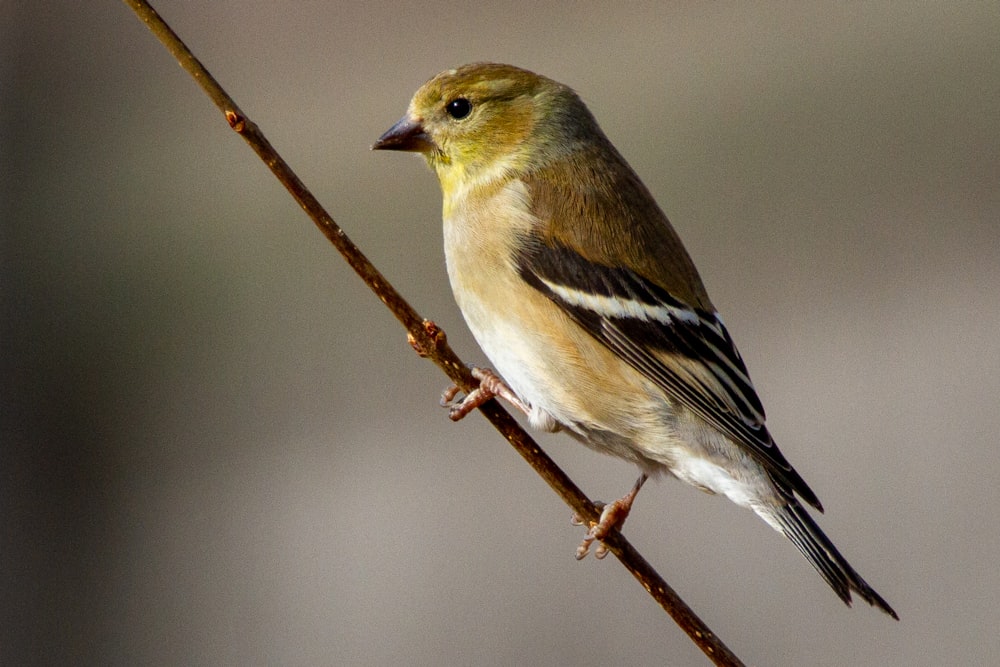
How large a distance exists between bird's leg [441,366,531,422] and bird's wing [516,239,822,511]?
0.73 ft

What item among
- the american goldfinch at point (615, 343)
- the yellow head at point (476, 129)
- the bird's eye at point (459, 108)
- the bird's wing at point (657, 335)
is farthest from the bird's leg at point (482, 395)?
the bird's eye at point (459, 108)

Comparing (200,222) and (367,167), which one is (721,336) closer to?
(367,167)

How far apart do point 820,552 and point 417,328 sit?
1.04 metres

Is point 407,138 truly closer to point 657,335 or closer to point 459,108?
point 459,108

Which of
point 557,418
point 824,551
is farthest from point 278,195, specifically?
point 824,551

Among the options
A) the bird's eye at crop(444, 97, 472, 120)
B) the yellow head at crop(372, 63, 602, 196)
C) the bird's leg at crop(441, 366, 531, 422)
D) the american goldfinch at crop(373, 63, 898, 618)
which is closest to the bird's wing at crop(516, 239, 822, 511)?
the american goldfinch at crop(373, 63, 898, 618)

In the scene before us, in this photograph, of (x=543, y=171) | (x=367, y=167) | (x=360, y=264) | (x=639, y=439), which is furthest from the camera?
(x=367, y=167)

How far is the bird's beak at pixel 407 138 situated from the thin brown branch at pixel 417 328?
82 cm

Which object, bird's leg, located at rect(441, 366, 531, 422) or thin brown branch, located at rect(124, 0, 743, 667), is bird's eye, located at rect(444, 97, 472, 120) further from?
thin brown branch, located at rect(124, 0, 743, 667)

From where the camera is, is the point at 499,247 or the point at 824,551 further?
the point at 499,247

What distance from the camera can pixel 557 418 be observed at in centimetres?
238

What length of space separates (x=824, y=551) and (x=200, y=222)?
356 cm

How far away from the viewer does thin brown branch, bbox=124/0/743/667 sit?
60.0 inches

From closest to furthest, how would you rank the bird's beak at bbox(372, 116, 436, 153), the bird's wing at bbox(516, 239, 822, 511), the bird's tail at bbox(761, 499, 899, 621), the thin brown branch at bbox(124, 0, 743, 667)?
1. the thin brown branch at bbox(124, 0, 743, 667)
2. the bird's tail at bbox(761, 499, 899, 621)
3. the bird's wing at bbox(516, 239, 822, 511)
4. the bird's beak at bbox(372, 116, 436, 153)
